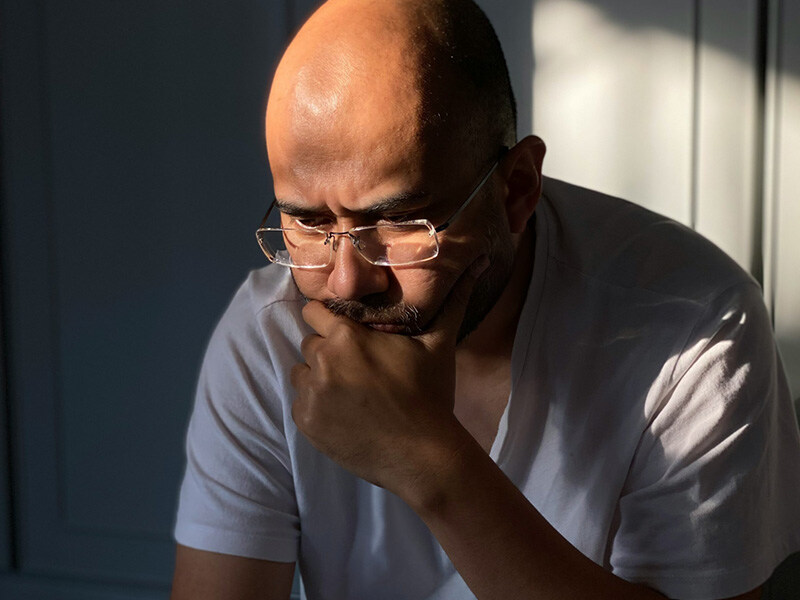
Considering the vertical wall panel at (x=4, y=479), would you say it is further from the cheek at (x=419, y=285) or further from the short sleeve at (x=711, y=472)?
the short sleeve at (x=711, y=472)

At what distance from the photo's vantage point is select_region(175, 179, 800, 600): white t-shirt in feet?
3.45

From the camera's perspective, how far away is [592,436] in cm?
114

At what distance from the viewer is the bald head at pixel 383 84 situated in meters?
0.97

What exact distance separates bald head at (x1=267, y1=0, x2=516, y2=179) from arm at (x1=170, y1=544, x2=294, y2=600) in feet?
1.78

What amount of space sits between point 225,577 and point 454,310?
47cm

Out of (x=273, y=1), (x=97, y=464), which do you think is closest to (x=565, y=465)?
(x=273, y=1)

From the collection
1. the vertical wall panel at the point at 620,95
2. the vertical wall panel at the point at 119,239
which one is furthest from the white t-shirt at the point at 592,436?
the vertical wall panel at the point at 119,239

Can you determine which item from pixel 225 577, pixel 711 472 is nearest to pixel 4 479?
pixel 225 577

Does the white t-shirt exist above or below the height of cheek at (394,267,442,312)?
below

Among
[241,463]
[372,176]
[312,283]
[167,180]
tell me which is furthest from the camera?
[167,180]

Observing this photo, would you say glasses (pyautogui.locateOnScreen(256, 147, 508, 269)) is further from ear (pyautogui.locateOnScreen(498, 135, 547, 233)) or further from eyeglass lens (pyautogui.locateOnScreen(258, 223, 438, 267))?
ear (pyautogui.locateOnScreen(498, 135, 547, 233))

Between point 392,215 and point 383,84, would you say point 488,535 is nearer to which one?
point 392,215

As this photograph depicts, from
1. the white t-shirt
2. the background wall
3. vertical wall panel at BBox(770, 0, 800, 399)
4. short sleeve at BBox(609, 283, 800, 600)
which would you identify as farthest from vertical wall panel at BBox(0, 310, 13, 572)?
vertical wall panel at BBox(770, 0, 800, 399)

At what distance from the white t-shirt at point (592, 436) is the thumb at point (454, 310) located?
126 mm
